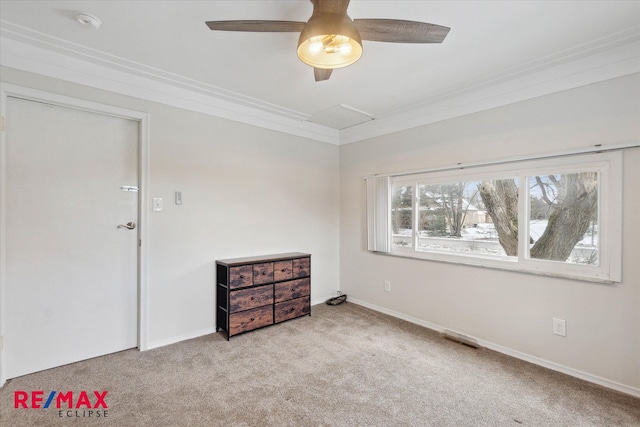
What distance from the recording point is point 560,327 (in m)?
2.31

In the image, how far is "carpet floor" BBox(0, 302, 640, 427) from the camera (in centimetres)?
178

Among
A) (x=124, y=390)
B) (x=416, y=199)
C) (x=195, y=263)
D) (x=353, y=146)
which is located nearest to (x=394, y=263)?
(x=416, y=199)

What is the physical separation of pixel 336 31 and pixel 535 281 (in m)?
2.53

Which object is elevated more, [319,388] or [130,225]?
[130,225]

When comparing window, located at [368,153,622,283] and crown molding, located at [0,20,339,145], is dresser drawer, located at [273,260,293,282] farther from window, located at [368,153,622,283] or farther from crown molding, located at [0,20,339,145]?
crown molding, located at [0,20,339,145]

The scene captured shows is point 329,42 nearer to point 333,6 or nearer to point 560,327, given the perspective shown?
point 333,6

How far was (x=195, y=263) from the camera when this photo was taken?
2949 millimetres

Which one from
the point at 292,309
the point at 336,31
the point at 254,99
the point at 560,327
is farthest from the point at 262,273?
the point at 560,327

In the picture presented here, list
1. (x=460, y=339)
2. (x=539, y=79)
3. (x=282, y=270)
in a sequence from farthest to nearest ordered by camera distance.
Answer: (x=282, y=270) < (x=460, y=339) < (x=539, y=79)

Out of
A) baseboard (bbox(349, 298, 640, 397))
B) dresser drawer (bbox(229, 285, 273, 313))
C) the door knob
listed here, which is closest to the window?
baseboard (bbox(349, 298, 640, 397))

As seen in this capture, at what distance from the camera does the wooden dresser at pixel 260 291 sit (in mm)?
2893

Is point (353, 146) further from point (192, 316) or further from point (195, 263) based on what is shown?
point (192, 316)

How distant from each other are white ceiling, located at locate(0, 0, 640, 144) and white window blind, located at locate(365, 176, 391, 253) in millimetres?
945

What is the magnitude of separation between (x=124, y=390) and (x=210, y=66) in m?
2.57
